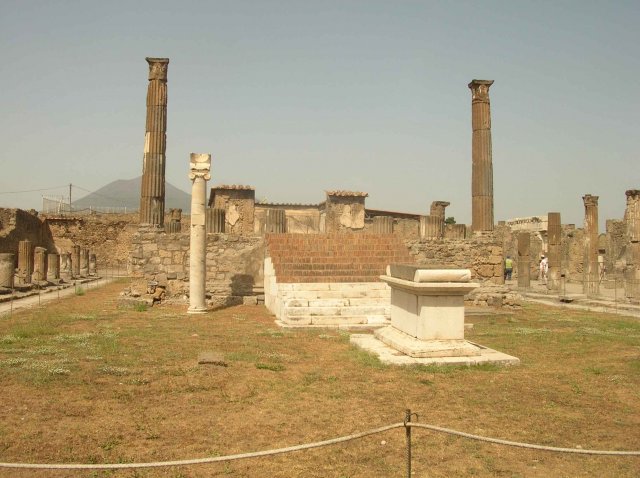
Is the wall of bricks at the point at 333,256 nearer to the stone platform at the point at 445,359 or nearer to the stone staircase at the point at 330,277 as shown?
the stone staircase at the point at 330,277

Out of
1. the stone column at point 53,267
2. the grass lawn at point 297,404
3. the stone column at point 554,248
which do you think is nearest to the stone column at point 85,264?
the stone column at point 53,267

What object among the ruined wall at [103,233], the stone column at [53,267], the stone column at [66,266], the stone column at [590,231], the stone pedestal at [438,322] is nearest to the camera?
the stone pedestal at [438,322]

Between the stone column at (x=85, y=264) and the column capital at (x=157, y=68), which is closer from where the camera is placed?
the column capital at (x=157, y=68)

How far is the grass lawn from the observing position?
3996 millimetres

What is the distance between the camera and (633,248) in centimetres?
1884

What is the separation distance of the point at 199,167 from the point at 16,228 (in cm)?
2198

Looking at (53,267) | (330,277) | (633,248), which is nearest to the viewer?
(330,277)

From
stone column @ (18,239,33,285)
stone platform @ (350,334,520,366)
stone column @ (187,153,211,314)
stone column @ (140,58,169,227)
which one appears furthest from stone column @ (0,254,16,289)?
stone platform @ (350,334,520,366)

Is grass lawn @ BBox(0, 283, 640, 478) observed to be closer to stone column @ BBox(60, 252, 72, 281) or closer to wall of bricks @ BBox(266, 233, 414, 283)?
wall of bricks @ BBox(266, 233, 414, 283)

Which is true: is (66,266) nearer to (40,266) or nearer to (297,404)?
(40,266)

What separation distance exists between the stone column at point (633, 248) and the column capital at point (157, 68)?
53.1 feet

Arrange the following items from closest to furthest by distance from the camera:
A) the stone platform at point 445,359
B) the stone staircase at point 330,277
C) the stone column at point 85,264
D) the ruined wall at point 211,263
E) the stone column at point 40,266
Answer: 1. the stone platform at point 445,359
2. the stone staircase at point 330,277
3. the ruined wall at point 211,263
4. the stone column at point 40,266
5. the stone column at point 85,264

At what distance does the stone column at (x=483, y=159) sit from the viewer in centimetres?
1609

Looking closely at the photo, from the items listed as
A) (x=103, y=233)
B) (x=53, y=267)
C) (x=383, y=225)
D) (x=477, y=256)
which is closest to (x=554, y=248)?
(x=477, y=256)
